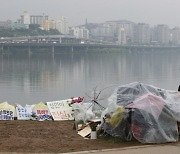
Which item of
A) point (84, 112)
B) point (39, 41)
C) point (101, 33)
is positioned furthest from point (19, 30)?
point (84, 112)

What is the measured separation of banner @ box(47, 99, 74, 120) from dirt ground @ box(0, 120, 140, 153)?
1.78 ft

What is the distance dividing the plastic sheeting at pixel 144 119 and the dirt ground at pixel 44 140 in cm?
14

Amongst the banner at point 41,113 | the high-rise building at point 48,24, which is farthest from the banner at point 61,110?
the high-rise building at point 48,24

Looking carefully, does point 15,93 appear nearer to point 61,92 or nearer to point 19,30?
point 61,92

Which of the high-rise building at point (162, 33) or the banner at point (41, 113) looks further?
the high-rise building at point (162, 33)

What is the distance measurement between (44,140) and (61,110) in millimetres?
1672

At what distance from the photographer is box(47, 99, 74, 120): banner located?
539 cm

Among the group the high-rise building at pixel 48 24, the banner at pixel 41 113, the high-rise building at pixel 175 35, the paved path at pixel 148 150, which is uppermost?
the high-rise building at pixel 48 24

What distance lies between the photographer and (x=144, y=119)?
3.82 meters

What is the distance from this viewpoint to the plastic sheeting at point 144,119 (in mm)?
3773

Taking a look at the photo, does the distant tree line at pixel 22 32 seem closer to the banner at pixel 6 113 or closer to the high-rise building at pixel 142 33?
the high-rise building at pixel 142 33

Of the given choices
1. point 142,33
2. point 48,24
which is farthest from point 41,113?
point 142,33

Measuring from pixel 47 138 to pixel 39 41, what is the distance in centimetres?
5161

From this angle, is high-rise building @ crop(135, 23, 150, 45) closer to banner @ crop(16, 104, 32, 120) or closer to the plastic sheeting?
banner @ crop(16, 104, 32, 120)
